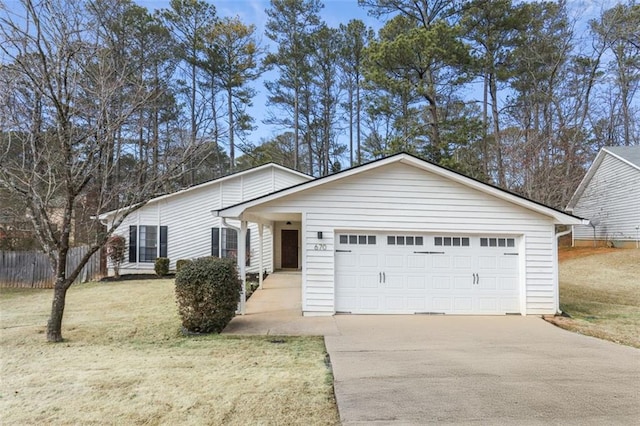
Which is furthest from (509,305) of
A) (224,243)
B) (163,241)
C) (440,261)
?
(163,241)

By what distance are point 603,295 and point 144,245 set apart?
1839 cm

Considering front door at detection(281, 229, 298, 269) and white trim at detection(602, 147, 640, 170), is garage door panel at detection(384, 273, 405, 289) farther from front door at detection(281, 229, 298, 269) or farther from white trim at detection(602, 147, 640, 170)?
white trim at detection(602, 147, 640, 170)

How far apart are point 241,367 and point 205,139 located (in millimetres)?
5286

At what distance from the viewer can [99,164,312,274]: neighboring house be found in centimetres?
1725

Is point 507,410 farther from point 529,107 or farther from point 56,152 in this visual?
point 529,107

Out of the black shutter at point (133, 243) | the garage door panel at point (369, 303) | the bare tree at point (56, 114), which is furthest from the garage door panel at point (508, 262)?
the black shutter at point (133, 243)

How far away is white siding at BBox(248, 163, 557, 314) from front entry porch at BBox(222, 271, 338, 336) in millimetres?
1482

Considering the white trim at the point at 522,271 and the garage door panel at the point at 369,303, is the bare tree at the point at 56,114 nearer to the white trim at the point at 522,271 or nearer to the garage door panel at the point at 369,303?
the garage door panel at the point at 369,303

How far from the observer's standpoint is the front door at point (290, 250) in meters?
20.0

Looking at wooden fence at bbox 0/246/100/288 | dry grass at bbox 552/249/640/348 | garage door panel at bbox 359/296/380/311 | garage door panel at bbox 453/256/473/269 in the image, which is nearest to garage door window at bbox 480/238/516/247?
garage door panel at bbox 453/256/473/269

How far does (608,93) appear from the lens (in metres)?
25.0

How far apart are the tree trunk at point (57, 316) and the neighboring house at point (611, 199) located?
24.4 m

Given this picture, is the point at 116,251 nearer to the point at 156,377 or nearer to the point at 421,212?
the point at 156,377

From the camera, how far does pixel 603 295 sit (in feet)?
40.7
